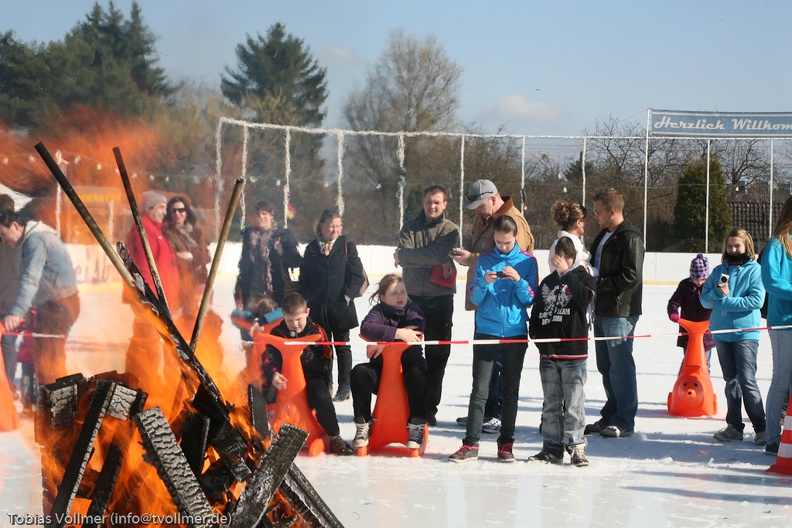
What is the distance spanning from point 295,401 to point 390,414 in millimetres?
636

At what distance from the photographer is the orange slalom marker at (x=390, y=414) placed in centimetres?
597

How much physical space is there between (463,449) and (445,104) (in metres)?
20.2

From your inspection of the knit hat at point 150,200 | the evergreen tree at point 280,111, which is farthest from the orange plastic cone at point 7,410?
the evergreen tree at point 280,111

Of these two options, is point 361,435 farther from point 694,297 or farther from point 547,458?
point 694,297

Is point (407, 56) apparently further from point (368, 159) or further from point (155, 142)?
point (155, 142)

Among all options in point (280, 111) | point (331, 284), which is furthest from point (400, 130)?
point (331, 284)

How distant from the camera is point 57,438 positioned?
3.17 m

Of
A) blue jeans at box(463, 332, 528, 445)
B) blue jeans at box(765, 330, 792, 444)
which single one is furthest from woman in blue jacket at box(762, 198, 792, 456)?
blue jeans at box(463, 332, 528, 445)

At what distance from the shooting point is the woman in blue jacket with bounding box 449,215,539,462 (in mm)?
5688

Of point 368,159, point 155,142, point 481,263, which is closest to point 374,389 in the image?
point 481,263

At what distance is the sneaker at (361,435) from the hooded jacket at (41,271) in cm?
268

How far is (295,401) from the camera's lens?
235 inches

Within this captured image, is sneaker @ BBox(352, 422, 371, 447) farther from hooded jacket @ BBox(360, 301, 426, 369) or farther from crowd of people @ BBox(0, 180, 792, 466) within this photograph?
hooded jacket @ BBox(360, 301, 426, 369)

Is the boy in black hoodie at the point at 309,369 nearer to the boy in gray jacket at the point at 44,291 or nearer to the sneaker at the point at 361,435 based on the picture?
the sneaker at the point at 361,435
